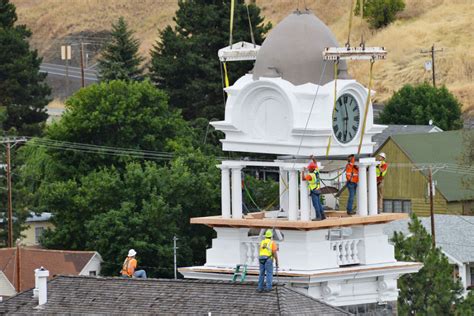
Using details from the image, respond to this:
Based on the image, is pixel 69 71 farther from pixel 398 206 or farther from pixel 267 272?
pixel 267 272

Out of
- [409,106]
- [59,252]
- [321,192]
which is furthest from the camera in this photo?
[409,106]

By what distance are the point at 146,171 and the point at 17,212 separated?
24.1 feet

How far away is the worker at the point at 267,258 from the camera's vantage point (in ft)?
130

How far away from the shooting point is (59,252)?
272 feet

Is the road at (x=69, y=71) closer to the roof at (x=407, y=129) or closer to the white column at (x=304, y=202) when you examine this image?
the roof at (x=407, y=129)

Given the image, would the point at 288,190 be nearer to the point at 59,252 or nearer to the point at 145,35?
the point at 59,252

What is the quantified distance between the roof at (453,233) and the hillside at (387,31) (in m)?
41.2

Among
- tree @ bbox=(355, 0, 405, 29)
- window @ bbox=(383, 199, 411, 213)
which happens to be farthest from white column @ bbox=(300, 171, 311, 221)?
tree @ bbox=(355, 0, 405, 29)

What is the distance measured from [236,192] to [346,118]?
8.60ft

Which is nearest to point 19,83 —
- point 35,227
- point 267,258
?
point 35,227

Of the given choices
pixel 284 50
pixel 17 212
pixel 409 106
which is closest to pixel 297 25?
pixel 284 50

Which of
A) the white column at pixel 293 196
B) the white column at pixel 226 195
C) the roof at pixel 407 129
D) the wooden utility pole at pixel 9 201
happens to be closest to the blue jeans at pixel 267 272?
the white column at pixel 293 196

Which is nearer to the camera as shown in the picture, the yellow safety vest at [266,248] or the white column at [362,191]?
the yellow safety vest at [266,248]

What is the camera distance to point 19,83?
12538cm
